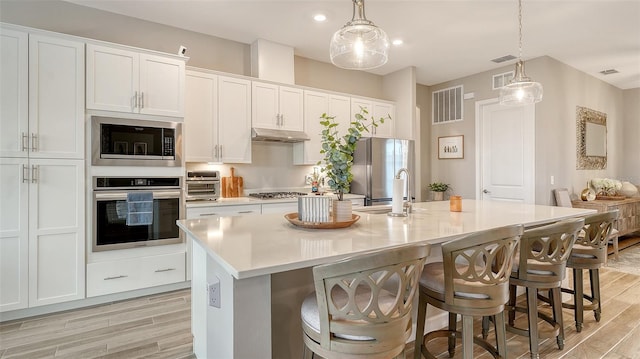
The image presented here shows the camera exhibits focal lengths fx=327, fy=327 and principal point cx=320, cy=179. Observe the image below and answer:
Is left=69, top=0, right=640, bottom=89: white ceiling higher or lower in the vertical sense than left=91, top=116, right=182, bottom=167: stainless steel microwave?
higher

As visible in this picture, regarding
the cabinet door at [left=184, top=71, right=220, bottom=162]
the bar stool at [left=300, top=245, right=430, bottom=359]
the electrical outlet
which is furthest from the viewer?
the cabinet door at [left=184, top=71, right=220, bottom=162]

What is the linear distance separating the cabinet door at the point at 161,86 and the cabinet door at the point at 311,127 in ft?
5.45

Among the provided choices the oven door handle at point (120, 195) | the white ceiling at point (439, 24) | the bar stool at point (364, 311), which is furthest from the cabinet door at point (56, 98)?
the bar stool at point (364, 311)

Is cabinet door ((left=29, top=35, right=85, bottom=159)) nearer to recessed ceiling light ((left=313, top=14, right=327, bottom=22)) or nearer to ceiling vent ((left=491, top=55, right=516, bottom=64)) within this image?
recessed ceiling light ((left=313, top=14, right=327, bottom=22))

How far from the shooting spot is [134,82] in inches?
123

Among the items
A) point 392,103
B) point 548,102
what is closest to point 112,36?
point 392,103

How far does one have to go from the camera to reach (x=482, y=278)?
156 cm

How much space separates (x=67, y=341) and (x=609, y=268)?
18.9 feet

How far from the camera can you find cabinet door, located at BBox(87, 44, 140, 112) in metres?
2.95

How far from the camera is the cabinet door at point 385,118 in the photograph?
16.9 feet

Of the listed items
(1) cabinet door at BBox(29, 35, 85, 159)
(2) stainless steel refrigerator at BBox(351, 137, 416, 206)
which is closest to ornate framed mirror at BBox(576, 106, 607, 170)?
(2) stainless steel refrigerator at BBox(351, 137, 416, 206)

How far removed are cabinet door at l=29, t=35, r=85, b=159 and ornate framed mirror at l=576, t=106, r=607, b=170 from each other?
22.3 feet

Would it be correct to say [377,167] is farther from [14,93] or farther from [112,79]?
[14,93]

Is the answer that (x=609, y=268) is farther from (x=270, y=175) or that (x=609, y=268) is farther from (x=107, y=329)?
(x=107, y=329)
